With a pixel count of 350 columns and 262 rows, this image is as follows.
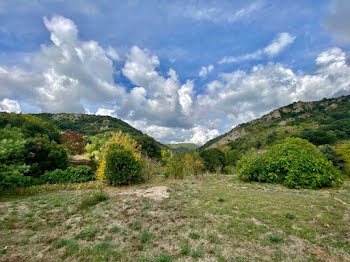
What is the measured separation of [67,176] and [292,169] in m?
15.1

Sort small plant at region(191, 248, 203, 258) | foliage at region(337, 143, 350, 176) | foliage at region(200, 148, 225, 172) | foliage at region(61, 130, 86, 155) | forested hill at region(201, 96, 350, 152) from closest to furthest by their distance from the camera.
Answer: small plant at region(191, 248, 203, 258) → foliage at region(61, 130, 86, 155) → foliage at region(337, 143, 350, 176) → foliage at region(200, 148, 225, 172) → forested hill at region(201, 96, 350, 152)

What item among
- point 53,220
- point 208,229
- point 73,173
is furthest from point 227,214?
point 73,173

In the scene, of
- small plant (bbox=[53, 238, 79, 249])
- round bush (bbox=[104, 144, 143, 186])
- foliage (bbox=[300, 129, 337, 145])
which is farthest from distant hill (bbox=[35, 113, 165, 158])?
small plant (bbox=[53, 238, 79, 249])

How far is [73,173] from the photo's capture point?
1269 centimetres

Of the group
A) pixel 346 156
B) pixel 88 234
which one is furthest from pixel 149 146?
pixel 346 156

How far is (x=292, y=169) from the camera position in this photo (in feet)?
30.0

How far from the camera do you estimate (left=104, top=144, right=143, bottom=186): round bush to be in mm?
10602

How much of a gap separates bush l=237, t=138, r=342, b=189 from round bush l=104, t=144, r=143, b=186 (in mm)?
7431

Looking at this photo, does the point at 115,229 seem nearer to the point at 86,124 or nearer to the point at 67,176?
the point at 67,176

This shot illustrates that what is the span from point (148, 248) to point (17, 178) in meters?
9.18

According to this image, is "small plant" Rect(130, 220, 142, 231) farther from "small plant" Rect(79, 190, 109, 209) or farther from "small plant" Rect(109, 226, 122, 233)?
"small plant" Rect(79, 190, 109, 209)

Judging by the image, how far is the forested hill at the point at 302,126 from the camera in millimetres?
52531

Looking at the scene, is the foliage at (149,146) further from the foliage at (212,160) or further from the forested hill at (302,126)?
the forested hill at (302,126)

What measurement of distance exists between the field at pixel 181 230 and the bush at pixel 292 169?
109 inches
